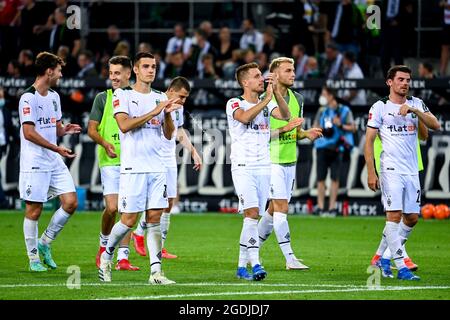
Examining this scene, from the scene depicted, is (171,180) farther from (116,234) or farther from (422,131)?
(422,131)

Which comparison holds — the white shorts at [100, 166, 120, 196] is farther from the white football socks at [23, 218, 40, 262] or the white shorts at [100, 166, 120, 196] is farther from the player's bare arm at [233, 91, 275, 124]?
the player's bare arm at [233, 91, 275, 124]

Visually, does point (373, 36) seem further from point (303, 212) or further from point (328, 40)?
point (303, 212)

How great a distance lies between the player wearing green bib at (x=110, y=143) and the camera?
14914 mm

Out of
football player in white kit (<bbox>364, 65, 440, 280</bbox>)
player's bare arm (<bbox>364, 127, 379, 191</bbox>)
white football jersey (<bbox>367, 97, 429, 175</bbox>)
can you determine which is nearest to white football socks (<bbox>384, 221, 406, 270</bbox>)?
football player in white kit (<bbox>364, 65, 440, 280</bbox>)

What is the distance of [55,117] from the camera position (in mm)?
14977

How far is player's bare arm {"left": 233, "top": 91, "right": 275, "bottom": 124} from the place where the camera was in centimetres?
1341

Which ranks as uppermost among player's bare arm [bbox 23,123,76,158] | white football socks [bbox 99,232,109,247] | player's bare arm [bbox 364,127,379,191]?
player's bare arm [bbox 23,123,76,158]

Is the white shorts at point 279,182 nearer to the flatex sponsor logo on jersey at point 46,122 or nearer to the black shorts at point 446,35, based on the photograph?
the flatex sponsor logo on jersey at point 46,122

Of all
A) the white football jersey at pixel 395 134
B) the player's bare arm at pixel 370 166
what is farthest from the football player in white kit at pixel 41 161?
the white football jersey at pixel 395 134

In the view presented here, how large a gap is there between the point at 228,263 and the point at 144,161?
10.7ft

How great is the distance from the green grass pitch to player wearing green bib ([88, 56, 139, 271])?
1.36 ft

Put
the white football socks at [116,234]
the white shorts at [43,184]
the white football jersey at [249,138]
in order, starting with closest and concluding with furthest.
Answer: the white football socks at [116,234], the white football jersey at [249,138], the white shorts at [43,184]

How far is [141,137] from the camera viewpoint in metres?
13.0

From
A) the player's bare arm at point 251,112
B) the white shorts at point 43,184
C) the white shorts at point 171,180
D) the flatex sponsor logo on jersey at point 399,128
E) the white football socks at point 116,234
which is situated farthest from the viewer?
the white shorts at point 171,180
